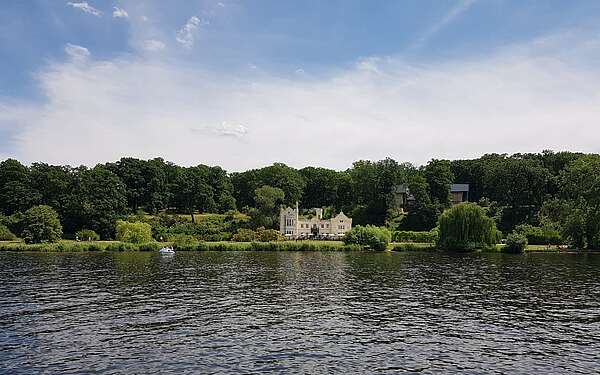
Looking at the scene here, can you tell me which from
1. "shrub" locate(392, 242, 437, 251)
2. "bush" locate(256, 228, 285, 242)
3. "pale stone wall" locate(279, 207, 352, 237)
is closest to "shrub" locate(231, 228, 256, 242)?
"bush" locate(256, 228, 285, 242)

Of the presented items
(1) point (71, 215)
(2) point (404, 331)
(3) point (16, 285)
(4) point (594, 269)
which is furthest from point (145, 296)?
(1) point (71, 215)

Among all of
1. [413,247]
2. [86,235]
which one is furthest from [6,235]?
[413,247]

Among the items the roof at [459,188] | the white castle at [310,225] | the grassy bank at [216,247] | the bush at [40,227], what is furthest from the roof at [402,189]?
the bush at [40,227]

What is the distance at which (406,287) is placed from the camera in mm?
49812

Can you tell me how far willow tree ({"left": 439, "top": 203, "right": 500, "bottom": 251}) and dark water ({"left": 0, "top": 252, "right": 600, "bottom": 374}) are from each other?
36.8 m

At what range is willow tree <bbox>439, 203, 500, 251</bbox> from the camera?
9938 centimetres

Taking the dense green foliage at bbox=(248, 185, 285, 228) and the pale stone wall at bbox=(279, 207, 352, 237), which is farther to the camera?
the dense green foliage at bbox=(248, 185, 285, 228)

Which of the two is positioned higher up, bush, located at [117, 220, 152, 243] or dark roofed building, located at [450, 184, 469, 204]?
dark roofed building, located at [450, 184, 469, 204]

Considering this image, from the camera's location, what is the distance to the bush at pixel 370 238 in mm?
103562

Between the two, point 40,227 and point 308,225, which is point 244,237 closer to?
point 308,225

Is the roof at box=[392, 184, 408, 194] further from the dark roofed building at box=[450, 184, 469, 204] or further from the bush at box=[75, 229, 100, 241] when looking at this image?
the bush at box=[75, 229, 100, 241]

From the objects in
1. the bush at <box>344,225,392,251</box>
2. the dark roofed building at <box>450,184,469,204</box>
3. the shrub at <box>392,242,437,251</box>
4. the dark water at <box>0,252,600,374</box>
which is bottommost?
the dark water at <box>0,252,600,374</box>

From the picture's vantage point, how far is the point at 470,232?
100 meters

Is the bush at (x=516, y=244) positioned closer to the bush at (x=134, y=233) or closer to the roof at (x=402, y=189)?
the bush at (x=134, y=233)
